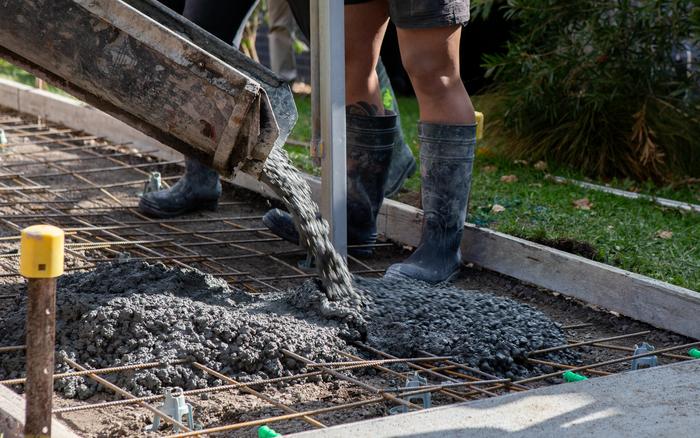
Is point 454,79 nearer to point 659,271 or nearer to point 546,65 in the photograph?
point 659,271

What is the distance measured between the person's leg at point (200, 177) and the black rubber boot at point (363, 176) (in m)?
0.63

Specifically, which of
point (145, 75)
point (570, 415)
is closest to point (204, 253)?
point (145, 75)

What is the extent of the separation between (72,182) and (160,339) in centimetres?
276

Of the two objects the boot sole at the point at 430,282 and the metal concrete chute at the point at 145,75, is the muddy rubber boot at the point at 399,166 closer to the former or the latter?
the boot sole at the point at 430,282

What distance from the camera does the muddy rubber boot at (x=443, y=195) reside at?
3840 millimetres

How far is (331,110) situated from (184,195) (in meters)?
1.27

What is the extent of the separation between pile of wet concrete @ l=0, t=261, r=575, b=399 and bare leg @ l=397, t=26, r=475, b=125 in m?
0.72

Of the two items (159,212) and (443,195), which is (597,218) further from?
(159,212)

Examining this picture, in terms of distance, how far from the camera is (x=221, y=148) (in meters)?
3.22

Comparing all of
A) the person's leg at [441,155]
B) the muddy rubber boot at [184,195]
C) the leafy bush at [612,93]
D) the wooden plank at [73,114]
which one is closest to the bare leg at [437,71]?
the person's leg at [441,155]

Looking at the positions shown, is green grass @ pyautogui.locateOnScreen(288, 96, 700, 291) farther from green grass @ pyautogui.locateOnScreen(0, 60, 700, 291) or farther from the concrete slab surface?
the concrete slab surface

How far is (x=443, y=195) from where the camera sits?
3.87 m

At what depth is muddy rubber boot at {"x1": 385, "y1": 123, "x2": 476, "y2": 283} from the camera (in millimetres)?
3840

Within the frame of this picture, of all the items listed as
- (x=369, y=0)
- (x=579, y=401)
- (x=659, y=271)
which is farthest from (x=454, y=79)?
(x=579, y=401)
